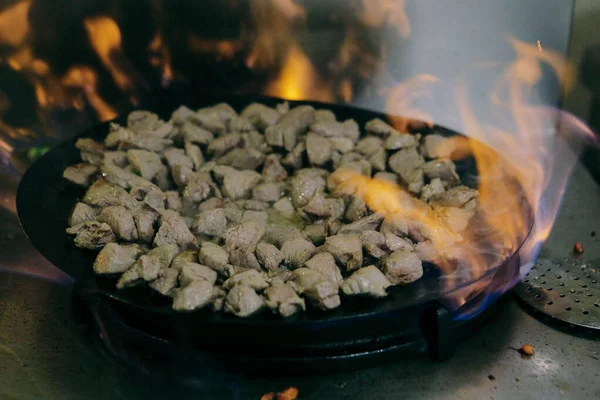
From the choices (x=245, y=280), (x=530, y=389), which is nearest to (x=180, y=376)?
(x=245, y=280)

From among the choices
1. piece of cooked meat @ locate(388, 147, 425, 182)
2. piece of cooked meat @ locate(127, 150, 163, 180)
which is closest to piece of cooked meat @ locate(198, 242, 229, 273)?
piece of cooked meat @ locate(127, 150, 163, 180)

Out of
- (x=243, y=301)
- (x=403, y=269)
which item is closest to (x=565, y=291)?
(x=403, y=269)

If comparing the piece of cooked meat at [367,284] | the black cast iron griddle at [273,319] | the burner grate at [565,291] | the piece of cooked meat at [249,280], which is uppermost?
the piece of cooked meat at [367,284]

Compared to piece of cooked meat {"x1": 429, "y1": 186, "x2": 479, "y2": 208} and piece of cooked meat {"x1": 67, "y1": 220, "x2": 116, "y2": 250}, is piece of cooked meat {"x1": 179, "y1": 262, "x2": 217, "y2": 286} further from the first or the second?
piece of cooked meat {"x1": 429, "y1": 186, "x2": 479, "y2": 208}

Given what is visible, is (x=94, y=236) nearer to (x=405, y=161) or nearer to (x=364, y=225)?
(x=364, y=225)

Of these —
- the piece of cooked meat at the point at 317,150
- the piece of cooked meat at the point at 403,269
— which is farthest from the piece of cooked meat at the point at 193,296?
the piece of cooked meat at the point at 317,150

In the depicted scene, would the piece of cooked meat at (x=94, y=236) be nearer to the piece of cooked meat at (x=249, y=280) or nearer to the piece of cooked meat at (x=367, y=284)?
the piece of cooked meat at (x=249, y=280)
